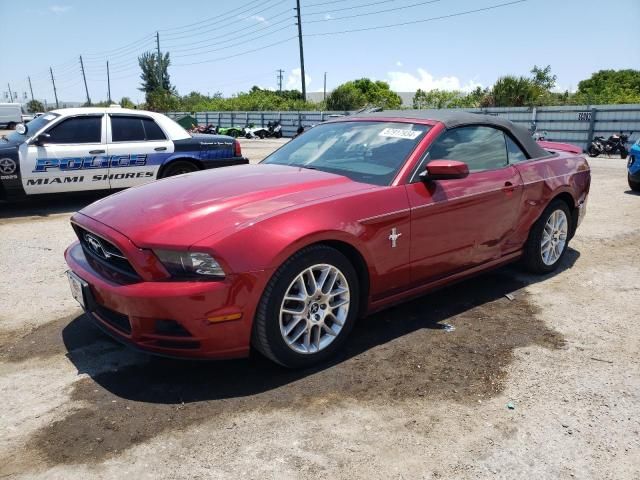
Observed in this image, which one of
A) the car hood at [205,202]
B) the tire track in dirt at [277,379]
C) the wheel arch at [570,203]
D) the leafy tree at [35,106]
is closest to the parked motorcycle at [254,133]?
the wheel arch at [570,203]

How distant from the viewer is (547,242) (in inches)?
187

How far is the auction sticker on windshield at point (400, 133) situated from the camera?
12.3 feet

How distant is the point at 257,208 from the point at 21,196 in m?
5.95

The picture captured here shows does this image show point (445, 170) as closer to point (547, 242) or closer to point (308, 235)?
point (308, 235)

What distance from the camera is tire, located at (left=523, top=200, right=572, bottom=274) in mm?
4602

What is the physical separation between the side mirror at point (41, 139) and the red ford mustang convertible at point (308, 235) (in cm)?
462

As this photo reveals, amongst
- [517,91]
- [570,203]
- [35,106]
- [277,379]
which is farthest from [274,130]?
→ [35,106]

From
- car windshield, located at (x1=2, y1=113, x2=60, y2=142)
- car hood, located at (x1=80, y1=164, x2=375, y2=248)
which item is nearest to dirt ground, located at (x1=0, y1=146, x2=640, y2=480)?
car hood, located at (x1=80, y1=164, x2=375, y2=248)

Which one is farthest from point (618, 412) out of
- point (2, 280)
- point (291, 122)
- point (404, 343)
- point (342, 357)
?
point (291, 122)

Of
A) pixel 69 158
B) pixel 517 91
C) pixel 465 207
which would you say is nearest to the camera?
pixel 465 207

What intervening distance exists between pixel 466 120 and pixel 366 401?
239 cm

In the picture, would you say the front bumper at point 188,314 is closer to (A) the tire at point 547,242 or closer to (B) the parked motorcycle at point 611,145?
(A) the tire at point 547,242

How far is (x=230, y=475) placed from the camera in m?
2.23

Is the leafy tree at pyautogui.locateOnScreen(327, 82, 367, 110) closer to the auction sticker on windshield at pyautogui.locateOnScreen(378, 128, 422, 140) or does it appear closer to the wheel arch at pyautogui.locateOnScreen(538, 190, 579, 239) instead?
the wheel arch at pyautogui.locateOnScreen(538, 190, 579, 239)
